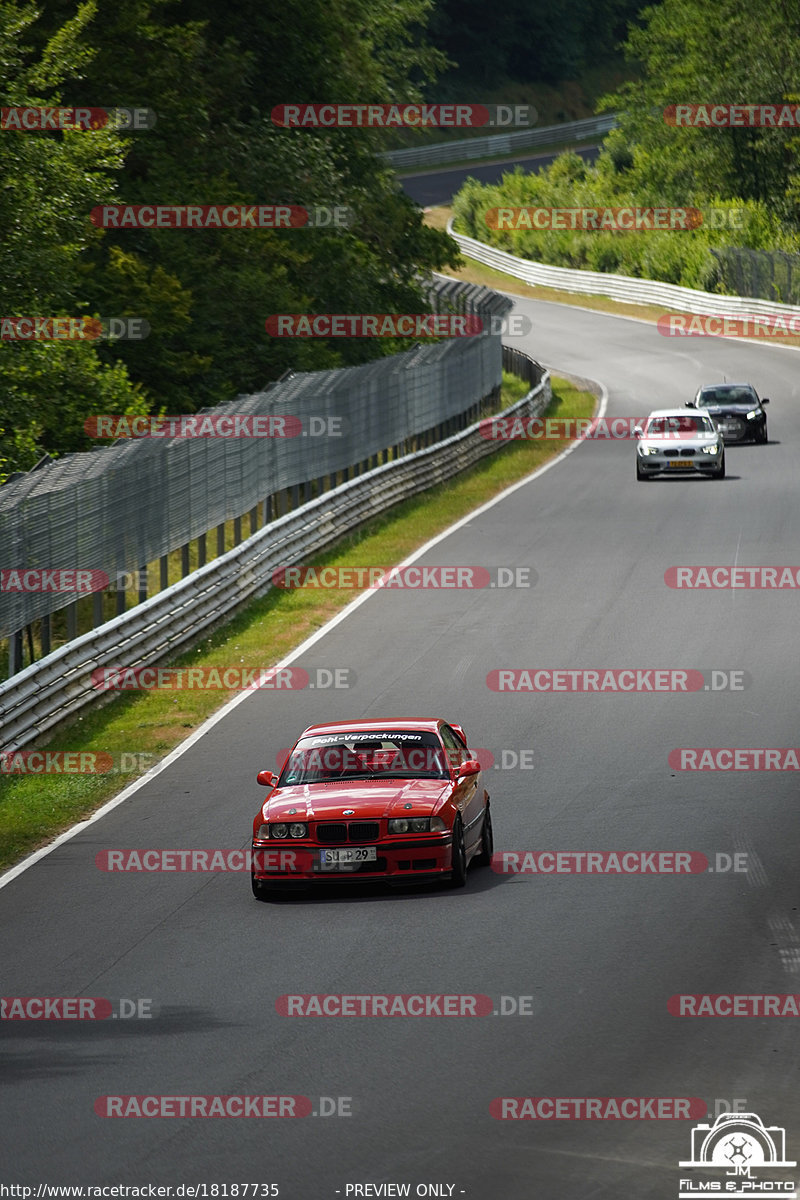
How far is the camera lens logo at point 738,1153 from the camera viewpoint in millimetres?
7828

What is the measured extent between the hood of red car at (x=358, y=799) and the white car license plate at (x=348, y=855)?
0.22 meters

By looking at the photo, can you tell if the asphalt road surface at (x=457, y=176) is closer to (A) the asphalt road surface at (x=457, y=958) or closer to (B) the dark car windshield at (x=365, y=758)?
(A) the asphalt road surface at (x=457, y=958)

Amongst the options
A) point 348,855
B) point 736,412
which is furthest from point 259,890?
point 736,412

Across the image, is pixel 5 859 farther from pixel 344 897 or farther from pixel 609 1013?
pixel 609 1013

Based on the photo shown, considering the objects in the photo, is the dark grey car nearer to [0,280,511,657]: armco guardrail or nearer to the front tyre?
[0,280,511,657]: armco guardrail

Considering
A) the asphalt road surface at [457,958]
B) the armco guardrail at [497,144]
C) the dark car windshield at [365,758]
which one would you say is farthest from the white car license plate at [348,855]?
the armco guardrail at [497,144]

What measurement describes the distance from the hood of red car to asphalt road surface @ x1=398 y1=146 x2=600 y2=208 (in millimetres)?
90508

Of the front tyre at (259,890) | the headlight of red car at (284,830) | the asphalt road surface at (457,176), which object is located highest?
the asphalt road surface at (457,176)

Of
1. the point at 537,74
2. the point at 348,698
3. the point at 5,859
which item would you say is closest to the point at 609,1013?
the point at 5,859

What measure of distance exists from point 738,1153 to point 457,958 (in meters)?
3.58

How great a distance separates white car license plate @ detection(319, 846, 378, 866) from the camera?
13.3 meters

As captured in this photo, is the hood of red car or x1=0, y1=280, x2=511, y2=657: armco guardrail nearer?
the hood of red car

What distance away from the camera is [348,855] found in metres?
13.3

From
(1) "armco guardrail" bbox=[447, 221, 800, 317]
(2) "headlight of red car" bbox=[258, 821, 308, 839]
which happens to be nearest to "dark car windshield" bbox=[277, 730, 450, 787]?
(2) "headlight of red car" bbox=[258, 821, 308, 839]
